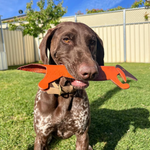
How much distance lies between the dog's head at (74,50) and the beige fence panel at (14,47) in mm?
10843

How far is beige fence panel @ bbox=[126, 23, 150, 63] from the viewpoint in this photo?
37.8 ft

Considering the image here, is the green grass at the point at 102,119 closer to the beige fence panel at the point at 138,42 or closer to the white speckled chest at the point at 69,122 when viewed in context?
the white speckled chest at the point at 69,122

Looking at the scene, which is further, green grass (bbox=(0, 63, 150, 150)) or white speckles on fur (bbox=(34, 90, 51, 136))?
green grass (bbox=(0, 63, 150, 150))

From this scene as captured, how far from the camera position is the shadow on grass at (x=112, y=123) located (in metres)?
2.85

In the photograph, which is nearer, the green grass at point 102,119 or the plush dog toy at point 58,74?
the plush dog toy at point 58,74

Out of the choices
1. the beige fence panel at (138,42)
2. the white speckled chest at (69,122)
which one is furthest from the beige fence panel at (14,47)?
the white speckled chest at (69,122)

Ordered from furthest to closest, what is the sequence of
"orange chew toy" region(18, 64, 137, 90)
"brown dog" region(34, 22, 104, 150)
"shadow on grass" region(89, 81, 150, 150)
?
"shadow on grass" region(89, 81, 150, 150), "brown dog" region(34, 22, 104, 150), "orange chew toy" region(18, 64, 137, 90)

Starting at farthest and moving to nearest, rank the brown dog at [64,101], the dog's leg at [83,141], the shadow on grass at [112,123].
A: the shadow on grass at [112,123] < the dog's leg at [83,141] < the brown dog at [64,101]

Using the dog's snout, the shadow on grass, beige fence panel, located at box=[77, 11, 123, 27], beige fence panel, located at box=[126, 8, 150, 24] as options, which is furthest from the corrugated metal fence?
the dog's snout

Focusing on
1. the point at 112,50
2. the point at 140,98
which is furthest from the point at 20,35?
the point at 140,98

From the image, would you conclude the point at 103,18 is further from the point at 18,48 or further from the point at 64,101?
the point at 64,101

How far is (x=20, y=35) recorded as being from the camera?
13.0 m

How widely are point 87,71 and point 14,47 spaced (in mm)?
12074

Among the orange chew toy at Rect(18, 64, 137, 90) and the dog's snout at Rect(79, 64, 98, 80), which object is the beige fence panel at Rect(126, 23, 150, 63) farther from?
the dog's snout at Rect(79, 64, 98, 80)
